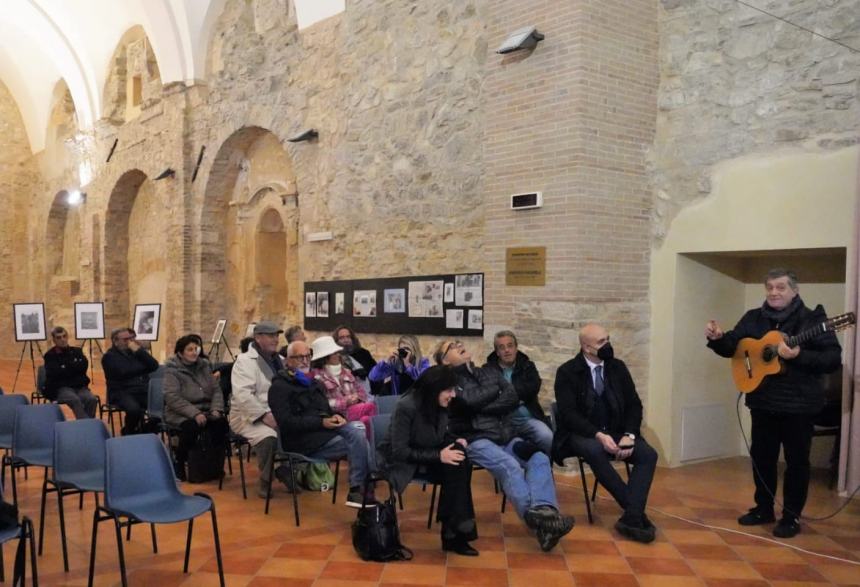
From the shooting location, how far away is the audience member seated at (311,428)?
5.05 meters

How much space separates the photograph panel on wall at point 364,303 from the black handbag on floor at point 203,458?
320cm

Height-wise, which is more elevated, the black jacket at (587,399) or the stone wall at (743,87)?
the stone wall at (743,87)

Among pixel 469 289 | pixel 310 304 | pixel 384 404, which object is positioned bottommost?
pixel 384 404

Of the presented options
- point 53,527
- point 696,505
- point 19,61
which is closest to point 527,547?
point 696,505

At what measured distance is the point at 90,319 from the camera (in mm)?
11625

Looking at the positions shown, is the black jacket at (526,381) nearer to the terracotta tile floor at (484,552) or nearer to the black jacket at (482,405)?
the black jacket at (482,405)

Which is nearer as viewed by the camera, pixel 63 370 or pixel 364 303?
pixel 63 370

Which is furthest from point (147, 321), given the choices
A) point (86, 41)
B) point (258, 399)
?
point (86, 41)

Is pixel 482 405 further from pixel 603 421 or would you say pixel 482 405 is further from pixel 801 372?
pixel 801 372

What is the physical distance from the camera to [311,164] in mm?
10109

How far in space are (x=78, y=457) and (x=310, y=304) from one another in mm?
5687

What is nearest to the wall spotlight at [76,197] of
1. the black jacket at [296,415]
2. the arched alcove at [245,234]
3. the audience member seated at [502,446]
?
the arched alcove at [245,234]

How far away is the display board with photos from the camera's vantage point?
25.5ft

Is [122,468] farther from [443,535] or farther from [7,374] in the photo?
[7,374]
